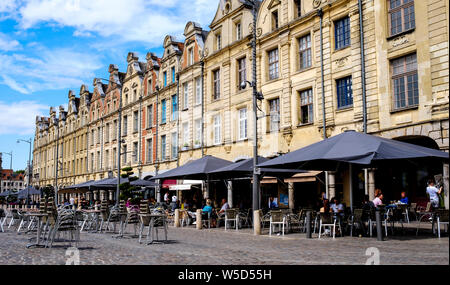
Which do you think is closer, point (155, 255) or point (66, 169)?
point (155, 255)

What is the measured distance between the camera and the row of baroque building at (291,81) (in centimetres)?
1812

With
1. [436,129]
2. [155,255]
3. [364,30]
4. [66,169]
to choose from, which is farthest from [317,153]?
[66,169]

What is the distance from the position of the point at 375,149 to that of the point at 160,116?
27863 millimetres

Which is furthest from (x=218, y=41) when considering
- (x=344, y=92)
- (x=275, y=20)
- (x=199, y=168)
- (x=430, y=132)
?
(x=430, y=132)

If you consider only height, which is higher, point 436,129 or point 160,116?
point 160,116

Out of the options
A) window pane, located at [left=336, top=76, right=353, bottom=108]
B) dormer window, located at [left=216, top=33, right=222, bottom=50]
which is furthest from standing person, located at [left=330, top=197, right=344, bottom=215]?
dormer window, located at [left=216, top=33, right=222, bottom=50]

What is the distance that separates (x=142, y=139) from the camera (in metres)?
40.8

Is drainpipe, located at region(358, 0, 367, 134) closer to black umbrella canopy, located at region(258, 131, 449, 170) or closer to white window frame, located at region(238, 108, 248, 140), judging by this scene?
black umbrella canopy, located at region(258, 131, 449, 170)

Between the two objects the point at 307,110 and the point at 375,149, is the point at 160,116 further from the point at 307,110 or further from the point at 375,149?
the point at 375,149

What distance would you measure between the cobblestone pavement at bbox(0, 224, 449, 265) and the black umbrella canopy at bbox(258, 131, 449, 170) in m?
2.12

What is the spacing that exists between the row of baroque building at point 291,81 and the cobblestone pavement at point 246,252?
709cm

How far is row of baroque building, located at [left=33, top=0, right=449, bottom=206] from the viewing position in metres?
18.1
